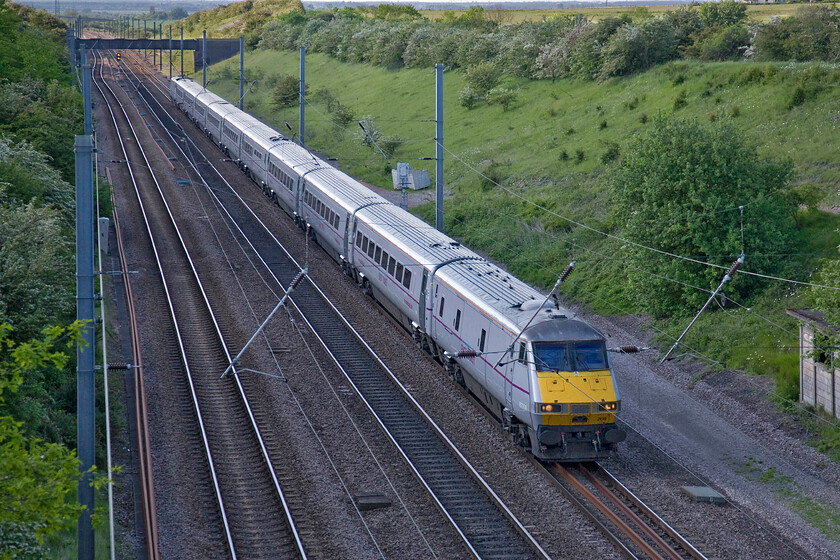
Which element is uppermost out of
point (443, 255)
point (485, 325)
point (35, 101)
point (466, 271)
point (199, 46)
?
point (199, 46)

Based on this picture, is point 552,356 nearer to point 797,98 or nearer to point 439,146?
point 439,146

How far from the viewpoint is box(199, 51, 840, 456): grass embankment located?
26.2 metres

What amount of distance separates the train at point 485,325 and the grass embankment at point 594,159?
634cm

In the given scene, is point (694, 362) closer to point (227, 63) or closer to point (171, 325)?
point (171, 325)

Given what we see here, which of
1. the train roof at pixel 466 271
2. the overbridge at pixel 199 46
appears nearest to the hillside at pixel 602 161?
the train roof at pixel 466 271

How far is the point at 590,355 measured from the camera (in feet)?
61.8

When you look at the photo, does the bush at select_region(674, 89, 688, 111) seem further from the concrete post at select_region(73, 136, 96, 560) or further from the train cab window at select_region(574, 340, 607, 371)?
the concrete post at select_region(73, 136, 96, 560)

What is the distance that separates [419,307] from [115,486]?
9900 millimetres

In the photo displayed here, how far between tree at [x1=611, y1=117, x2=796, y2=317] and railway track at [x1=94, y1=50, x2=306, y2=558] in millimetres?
12750

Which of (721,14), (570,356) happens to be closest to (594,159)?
(721,14)

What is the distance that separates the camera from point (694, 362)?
24.9 m

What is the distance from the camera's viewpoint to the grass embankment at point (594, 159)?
85.8 ft

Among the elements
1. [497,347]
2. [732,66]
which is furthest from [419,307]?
[732,66]

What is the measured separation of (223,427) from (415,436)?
15.0ft
